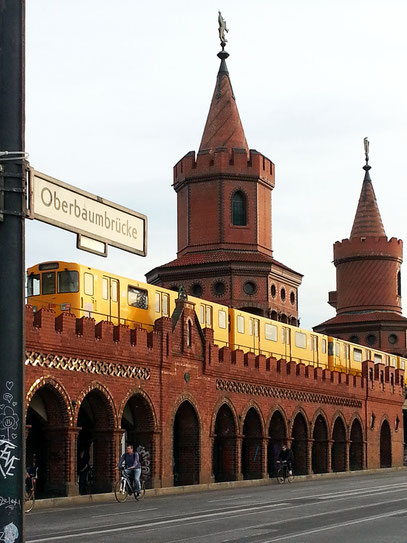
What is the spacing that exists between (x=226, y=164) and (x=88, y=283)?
2452cm

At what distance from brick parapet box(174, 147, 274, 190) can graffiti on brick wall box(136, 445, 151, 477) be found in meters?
23.7

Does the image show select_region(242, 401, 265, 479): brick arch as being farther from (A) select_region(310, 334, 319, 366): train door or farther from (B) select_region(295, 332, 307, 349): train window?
(A) select_region(310, 334, 319, 366): train door

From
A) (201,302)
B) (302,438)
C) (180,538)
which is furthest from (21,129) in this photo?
(302,438)

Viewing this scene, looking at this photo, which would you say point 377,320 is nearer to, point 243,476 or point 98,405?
point 243,476

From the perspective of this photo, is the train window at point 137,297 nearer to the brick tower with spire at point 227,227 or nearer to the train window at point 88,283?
the train window at point 88,283

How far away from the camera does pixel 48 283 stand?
34.3m

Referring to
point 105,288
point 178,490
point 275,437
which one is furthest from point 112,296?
point 275,437

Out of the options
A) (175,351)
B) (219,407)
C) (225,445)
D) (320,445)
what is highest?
(175,351)

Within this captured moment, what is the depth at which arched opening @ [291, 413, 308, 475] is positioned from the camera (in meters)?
49.5

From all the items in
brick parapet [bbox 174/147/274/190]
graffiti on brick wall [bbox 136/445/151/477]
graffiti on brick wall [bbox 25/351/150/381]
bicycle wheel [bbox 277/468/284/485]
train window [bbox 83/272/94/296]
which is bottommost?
bicycle wheel [bbox 277/468/284/485]

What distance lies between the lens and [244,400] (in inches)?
1724

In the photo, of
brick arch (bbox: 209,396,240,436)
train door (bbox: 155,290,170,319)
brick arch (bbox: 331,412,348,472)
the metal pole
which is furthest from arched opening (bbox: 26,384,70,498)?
the metal pole

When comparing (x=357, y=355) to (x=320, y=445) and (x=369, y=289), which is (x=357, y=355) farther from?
(x=369, y=289)

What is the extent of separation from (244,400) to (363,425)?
1545cm
